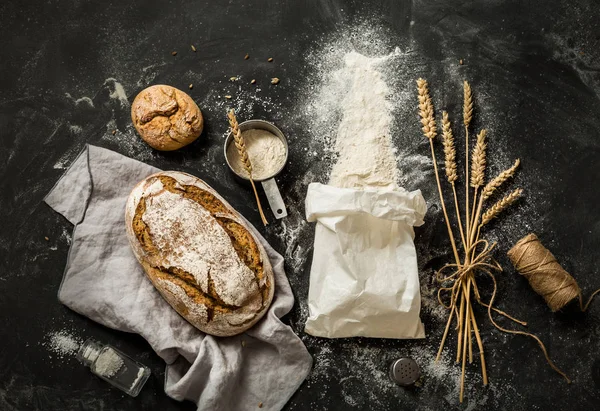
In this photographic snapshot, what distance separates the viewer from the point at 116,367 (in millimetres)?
1955

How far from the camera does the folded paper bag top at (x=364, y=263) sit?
197cm

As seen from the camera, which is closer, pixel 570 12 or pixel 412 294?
pixel 412 294

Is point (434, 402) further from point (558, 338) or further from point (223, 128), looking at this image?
point (223, 128)

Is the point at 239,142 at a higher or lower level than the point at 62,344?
higher

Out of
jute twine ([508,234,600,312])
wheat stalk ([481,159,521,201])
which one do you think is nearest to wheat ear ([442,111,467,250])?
wheat stalk ([481,159,521,201])

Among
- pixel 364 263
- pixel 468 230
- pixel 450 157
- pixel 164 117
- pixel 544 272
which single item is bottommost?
pixel 544 272

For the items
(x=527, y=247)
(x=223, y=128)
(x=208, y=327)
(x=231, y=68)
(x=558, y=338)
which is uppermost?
(x=231, y=68)

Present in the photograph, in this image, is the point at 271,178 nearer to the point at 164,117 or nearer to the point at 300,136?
the point at 300,136

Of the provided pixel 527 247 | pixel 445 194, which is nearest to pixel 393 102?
pixel 445 194

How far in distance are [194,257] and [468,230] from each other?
3.55 ft

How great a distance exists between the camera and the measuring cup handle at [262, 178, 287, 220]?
2.06 metres

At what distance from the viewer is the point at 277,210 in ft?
6.86

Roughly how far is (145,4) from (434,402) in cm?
201

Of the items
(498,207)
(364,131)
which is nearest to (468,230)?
(498,207)
